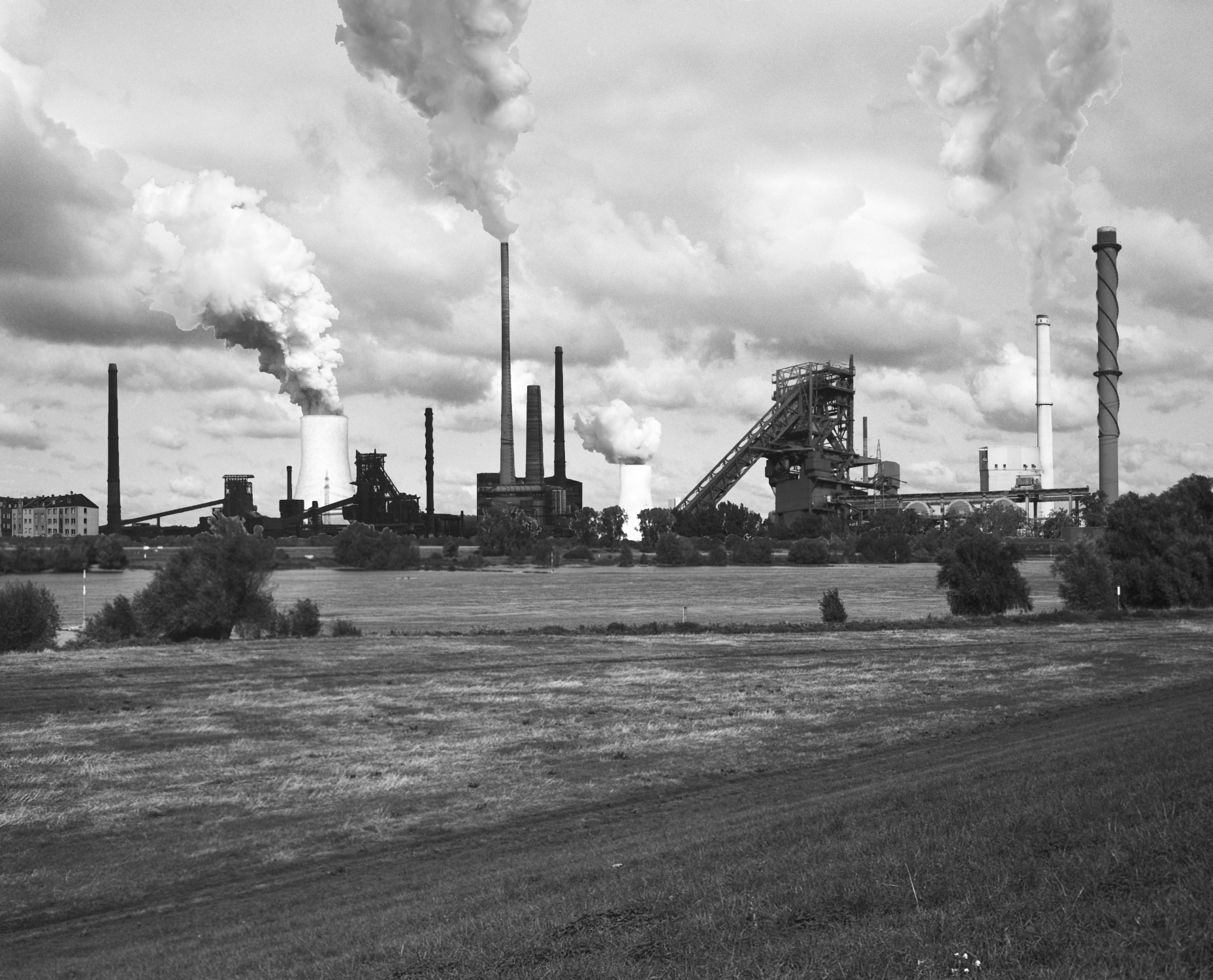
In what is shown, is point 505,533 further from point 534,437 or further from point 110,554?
point 110,554

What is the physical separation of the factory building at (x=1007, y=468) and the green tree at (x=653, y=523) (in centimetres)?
3365

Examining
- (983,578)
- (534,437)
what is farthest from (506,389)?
(983,578)

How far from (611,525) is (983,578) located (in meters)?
79.4

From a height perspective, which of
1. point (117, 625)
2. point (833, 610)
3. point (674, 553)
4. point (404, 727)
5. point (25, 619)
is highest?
point (674, 553)

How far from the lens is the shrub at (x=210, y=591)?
33781mm

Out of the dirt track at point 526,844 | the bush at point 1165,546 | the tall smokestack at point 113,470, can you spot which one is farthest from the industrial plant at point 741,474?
the dirt track at point 526,844

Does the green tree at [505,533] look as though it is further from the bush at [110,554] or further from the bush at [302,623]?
the bush at [302,623]

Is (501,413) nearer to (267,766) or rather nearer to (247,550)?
(247,550)

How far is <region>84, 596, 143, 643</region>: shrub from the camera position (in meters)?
33.5

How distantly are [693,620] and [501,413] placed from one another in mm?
67443

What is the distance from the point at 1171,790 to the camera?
748 centimetres

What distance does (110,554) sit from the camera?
290 feet

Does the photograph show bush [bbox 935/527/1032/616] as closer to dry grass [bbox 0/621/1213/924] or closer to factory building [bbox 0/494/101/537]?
dry grass [bbox 0/621/1213/924]

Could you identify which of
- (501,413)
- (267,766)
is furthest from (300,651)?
(501,413)
